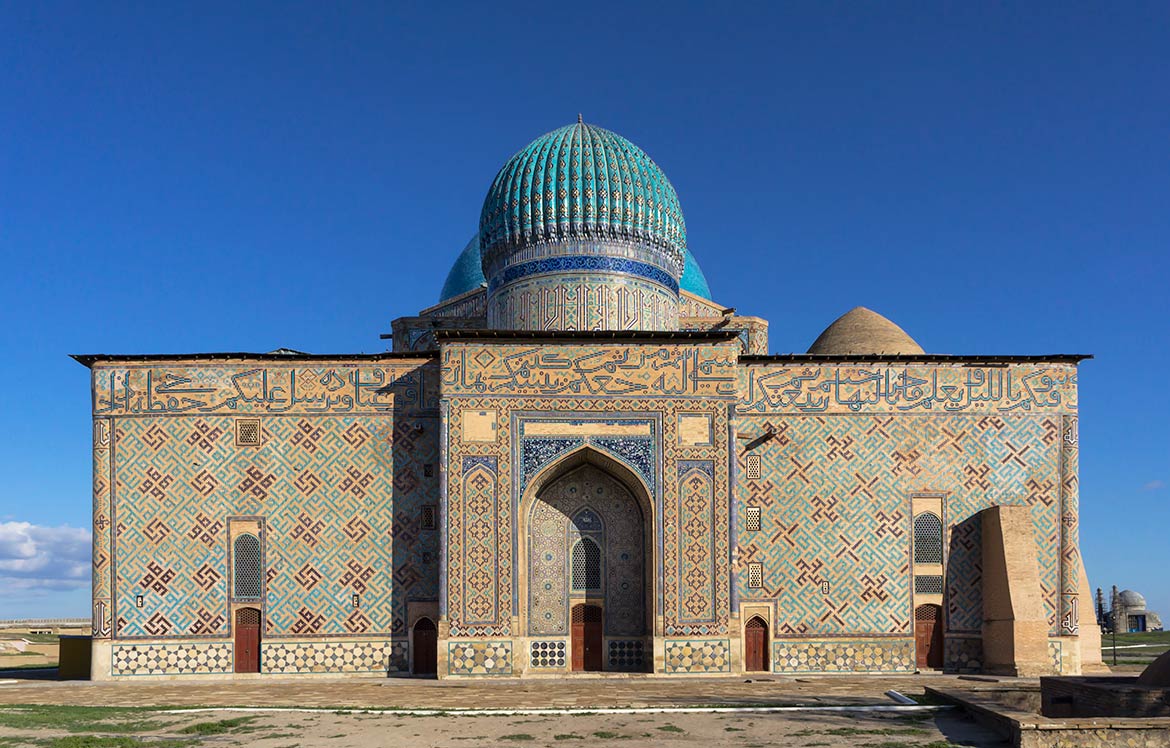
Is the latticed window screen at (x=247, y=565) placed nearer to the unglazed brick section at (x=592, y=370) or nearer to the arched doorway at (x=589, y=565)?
the unglazed brick section at (x=592, y=370)

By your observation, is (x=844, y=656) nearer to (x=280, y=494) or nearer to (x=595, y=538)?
(x=595, y=538)

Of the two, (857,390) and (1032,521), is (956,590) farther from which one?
(857,390)

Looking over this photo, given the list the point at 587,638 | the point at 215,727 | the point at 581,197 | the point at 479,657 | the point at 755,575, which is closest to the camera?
the point at 215,727

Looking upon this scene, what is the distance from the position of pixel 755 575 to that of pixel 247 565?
7.53m

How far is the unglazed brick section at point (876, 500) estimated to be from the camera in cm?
1498

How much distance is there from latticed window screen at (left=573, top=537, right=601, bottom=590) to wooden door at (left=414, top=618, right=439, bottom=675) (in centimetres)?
222

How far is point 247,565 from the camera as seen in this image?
14.8 metres

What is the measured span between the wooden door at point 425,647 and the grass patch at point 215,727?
477cm

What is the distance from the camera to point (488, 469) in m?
14.5

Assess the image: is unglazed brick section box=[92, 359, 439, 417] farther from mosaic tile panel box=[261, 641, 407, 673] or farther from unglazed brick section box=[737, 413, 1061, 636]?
unglazed brick section box=[737, 413, 1061, 636]

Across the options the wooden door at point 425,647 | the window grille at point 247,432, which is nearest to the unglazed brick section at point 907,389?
the wooden door at point 425,647

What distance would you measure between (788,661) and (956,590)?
2.78 meters

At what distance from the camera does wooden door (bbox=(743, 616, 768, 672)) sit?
48.8 ft

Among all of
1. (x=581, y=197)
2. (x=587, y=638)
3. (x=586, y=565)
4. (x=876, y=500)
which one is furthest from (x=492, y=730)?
(x=581, y=197)
